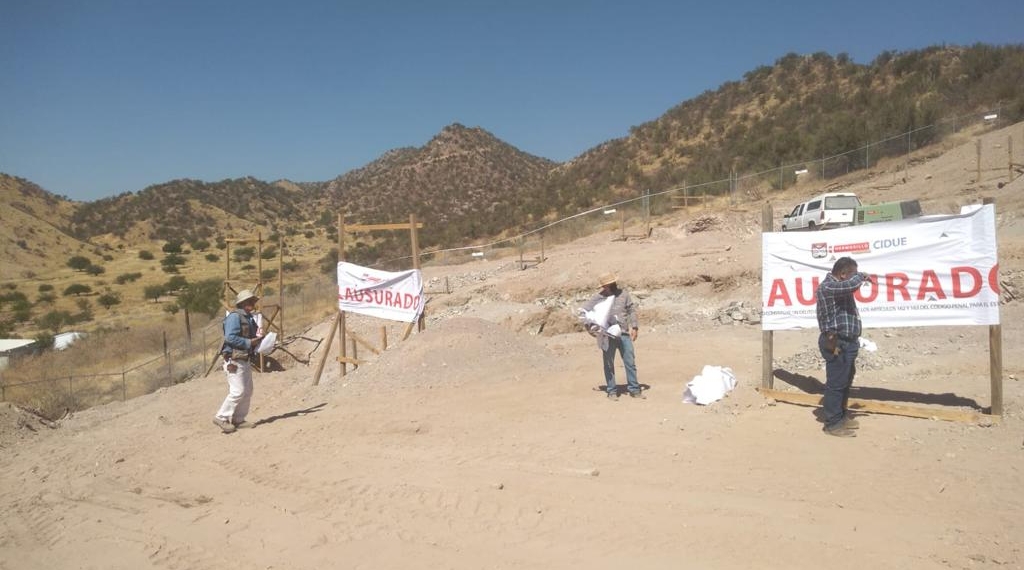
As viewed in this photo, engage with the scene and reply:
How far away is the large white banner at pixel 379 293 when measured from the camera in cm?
1063

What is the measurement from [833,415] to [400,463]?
13.7 feet

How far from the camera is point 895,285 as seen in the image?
6617 millimetres

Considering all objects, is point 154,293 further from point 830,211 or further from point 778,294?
point 778,294

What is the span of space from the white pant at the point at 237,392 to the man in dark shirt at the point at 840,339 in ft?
21.5

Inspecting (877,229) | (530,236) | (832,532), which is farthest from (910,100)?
(832,532)

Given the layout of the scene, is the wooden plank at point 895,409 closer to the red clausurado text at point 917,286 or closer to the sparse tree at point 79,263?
the red clausurado text at point 917,286

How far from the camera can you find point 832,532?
14.3 ft

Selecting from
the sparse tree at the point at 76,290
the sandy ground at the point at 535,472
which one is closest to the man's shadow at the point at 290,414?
the sandy ground at the point at 535,472

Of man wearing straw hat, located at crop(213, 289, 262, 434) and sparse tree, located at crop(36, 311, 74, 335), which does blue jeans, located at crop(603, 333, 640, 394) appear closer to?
man wearing straw hat, located at crop(213, 289, 262, 434)

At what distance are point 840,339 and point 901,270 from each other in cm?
120

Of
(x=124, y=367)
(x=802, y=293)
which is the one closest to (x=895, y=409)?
(x=802, y=293)

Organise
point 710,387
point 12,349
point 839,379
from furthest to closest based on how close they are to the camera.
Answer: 1. point 12,349
2. point 710,387
3. point 839,379

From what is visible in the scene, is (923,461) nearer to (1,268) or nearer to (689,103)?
(1,268)

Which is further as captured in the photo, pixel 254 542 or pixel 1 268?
pixel 1 268
